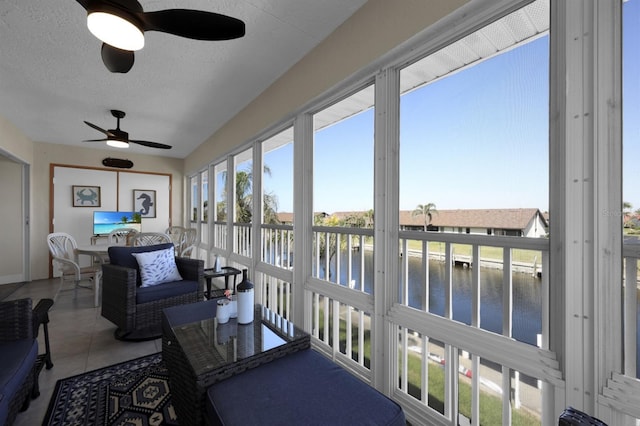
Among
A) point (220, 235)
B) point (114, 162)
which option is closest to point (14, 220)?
point (114, 162)

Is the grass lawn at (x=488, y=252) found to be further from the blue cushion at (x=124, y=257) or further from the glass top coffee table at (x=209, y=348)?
the blue cushion at (x=124, y=257)

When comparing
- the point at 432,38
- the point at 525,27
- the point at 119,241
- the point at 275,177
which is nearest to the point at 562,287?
the point at 525,27

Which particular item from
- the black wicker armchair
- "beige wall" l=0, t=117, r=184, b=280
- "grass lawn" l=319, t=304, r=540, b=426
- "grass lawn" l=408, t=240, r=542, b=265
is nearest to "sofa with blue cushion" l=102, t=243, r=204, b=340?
the black wicker armchair

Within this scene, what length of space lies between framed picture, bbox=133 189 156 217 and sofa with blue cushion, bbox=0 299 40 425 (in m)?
5.30

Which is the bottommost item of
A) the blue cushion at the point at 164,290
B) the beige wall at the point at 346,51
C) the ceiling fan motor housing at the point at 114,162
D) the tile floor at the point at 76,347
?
the tile floor at the point at 76,347

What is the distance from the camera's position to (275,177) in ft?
11.8

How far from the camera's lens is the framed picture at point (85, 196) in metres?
5.80

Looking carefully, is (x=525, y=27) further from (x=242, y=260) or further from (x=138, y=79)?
(x=242, y=260)

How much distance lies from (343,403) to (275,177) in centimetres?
287

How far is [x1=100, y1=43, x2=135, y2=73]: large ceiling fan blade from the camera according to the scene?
6.03ft

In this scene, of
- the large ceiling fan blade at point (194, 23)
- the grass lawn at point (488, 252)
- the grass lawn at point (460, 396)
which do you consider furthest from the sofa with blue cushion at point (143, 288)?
the grass lawn at point (488, 252)

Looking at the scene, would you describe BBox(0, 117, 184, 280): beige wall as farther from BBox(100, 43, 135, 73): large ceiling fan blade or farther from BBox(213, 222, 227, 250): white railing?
BBox(100, 43, 135, 73): large ceiling fan blade

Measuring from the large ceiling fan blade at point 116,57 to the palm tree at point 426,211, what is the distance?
2224 mm

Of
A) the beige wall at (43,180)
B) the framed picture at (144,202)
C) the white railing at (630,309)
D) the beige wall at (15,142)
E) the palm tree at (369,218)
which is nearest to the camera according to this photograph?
the white railing at (630,309)
